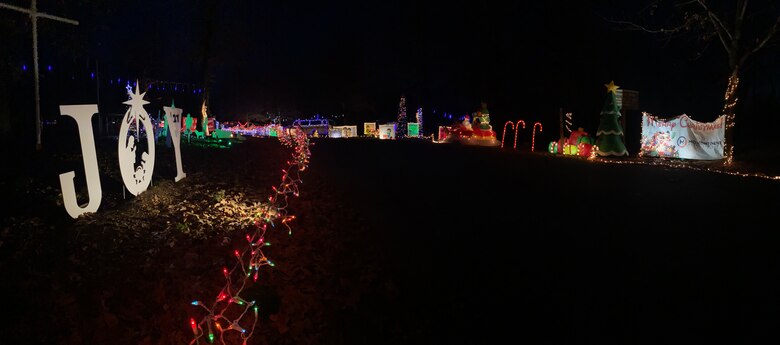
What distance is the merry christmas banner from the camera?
787 inches

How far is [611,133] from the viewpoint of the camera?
23.0 meters

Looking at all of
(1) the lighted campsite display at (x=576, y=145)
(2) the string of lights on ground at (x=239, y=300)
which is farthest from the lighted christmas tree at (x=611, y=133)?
(2) the string of lights on ground at (x=239, y=300)

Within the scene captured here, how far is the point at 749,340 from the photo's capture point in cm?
438

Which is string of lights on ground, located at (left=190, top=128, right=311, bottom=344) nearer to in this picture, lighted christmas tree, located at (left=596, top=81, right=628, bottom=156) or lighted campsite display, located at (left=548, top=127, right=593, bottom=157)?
lighted campsite display, located at (left=548, top=127, right=593, bottom=157)

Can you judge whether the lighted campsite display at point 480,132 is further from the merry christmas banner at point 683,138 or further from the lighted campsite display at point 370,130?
the lighted campsite display at point 370,130

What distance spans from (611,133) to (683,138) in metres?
2.97

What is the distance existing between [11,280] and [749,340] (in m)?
6.65

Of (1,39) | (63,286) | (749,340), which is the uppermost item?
(1,39)

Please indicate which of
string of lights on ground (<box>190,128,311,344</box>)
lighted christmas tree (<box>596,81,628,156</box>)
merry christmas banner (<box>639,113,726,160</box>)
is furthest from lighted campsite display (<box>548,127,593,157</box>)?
string of lights on ground (<box>190,128,311,344</box>)

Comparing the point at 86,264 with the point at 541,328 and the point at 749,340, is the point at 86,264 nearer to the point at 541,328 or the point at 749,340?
the point at 541,328

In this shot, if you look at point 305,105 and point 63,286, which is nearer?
point 63,286

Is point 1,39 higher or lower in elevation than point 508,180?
Result: higher

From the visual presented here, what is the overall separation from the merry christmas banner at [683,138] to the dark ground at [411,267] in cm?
1063

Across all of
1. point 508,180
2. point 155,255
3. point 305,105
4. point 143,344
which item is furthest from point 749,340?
point 305,105
